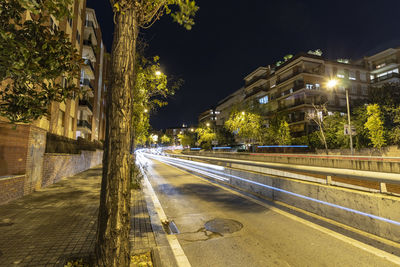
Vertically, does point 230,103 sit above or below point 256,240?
above

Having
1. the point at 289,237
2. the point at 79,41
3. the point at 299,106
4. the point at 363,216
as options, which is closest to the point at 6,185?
the point at 289,237

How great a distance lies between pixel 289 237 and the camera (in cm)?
445

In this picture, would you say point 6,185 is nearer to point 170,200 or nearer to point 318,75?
point 170,200

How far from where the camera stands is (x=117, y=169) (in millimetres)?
2762

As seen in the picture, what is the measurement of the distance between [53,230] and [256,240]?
14.4ft

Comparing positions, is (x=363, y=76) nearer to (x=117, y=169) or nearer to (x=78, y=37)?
(x=78, y=37)

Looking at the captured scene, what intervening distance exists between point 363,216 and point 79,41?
2793cm

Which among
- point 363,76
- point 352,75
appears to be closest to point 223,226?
point 352,75

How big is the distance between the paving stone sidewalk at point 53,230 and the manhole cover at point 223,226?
1470 millimetres

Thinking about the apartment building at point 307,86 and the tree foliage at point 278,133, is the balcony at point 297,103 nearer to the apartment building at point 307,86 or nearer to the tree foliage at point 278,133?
the apartment building at point 307,86

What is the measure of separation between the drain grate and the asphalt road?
0.14m

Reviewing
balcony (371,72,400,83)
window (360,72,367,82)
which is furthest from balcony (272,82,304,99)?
balcony (371,72,400,83)

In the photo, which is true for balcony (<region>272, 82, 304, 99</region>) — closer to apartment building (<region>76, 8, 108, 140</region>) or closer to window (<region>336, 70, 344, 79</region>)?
window (<region>336, 70, 344, 79</region>)

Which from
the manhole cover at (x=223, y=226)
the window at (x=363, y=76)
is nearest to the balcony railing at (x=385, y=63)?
the window at (x=363, y=76)
